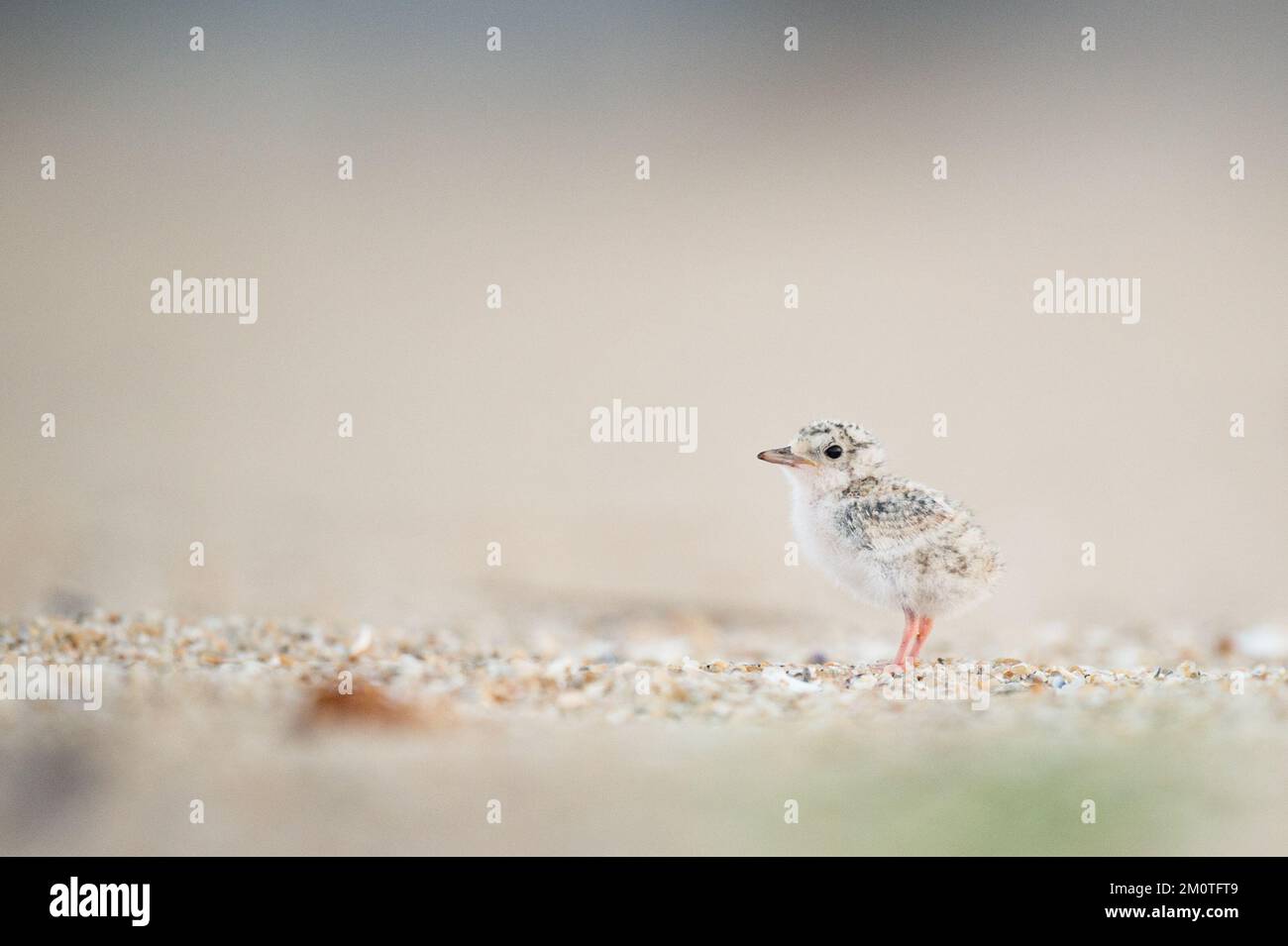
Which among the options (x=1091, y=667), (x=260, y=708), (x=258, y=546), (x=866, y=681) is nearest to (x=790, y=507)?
(x=866, y=681)

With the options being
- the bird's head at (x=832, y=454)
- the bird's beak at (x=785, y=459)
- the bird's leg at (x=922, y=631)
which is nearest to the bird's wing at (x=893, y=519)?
the bird's head at (x=832, y=454)

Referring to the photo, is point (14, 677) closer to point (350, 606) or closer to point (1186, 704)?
point (350, 606)

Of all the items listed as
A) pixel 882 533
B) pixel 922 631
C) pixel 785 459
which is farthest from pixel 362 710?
pixel 922 631

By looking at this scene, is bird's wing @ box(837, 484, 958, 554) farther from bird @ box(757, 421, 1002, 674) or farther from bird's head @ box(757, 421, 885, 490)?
bird's head @ box(757, 421, 885, 490)

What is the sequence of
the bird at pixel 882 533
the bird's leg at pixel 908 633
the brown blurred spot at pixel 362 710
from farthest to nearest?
the bird's leg at pixel 908 633 < the bird at pixel 882 533 < the brown blurred spot at pixel 362 710

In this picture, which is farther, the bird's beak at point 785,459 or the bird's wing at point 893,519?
the bird's beak at point 785,459

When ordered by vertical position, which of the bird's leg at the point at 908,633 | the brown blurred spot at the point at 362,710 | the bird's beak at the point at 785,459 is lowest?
the brown blurred spot at the point at 362,710

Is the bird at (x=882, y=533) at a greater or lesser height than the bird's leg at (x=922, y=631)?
greater

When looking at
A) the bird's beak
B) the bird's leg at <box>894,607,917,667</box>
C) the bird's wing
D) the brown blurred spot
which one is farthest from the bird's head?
the brown blurred spot

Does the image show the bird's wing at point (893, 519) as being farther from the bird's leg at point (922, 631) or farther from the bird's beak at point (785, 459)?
the bird's leg at point (922, 631)
